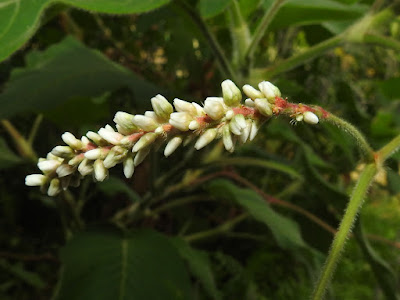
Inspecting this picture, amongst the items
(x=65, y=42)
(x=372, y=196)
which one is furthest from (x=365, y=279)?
(x=65, y=42)

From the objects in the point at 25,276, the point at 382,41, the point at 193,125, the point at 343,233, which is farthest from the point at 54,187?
the point at 25,276

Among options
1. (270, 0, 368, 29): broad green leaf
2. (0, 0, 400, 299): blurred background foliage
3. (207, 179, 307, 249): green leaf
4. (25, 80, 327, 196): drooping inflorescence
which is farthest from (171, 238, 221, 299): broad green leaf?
(25, 80, 327, 196): drooping inflorescence

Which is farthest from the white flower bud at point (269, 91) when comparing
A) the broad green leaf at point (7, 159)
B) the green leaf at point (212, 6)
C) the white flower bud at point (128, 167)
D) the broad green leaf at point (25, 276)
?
the broad green leaf at point (25, 276)

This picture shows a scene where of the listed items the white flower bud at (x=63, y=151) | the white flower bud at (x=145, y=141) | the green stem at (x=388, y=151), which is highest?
the white flower bud at (x=63, y=151)

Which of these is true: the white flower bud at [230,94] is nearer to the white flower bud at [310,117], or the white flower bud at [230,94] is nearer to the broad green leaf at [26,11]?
the white flower bud at [310,117]

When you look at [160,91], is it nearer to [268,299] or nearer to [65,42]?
[65,42]

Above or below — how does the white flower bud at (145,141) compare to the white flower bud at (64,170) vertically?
below
